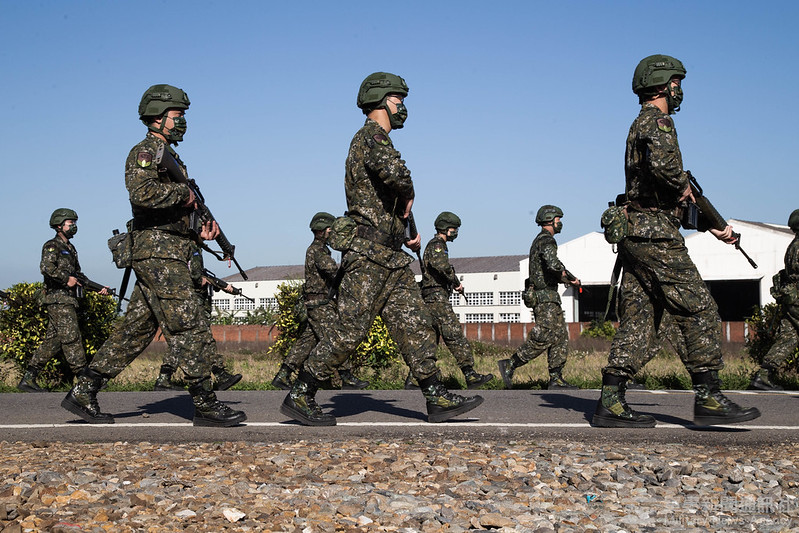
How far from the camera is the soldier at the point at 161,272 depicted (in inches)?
228

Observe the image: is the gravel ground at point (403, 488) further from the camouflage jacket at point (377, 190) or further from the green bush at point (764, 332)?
the green bush at point (764, 332)

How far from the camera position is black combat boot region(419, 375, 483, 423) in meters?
5.79

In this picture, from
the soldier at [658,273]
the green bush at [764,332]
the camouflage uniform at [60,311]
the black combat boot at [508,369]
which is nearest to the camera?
the soldier at [658,273]

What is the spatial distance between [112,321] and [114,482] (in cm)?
735

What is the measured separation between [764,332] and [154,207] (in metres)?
8.19

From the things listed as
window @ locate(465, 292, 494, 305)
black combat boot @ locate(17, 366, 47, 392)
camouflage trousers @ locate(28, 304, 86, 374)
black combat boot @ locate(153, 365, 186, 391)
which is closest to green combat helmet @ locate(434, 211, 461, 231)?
black combat boot @ locate(153, 365, 186, 391)

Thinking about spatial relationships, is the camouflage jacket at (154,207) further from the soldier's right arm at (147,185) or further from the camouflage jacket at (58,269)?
the camouflage jacket at (58,269)

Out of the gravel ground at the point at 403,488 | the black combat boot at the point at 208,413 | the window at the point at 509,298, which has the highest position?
the window at the point at 509,298

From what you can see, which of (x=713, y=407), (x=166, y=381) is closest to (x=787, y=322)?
(x=713, y=407)

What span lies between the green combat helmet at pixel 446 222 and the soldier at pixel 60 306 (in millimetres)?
4388

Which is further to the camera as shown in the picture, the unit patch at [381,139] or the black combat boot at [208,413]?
the black combat boot at [208,413]

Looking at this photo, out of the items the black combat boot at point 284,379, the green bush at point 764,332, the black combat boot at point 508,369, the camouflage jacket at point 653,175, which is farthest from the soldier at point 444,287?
the green bush at point 764,332

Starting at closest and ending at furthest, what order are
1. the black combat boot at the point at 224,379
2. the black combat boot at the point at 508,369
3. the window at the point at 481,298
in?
the black combat boot at the point at 224,379 < the black combat boot at the point at 508,369 < the window at the point at 481,298

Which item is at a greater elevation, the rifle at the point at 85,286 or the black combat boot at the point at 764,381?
the rifle at the point at 85,286
